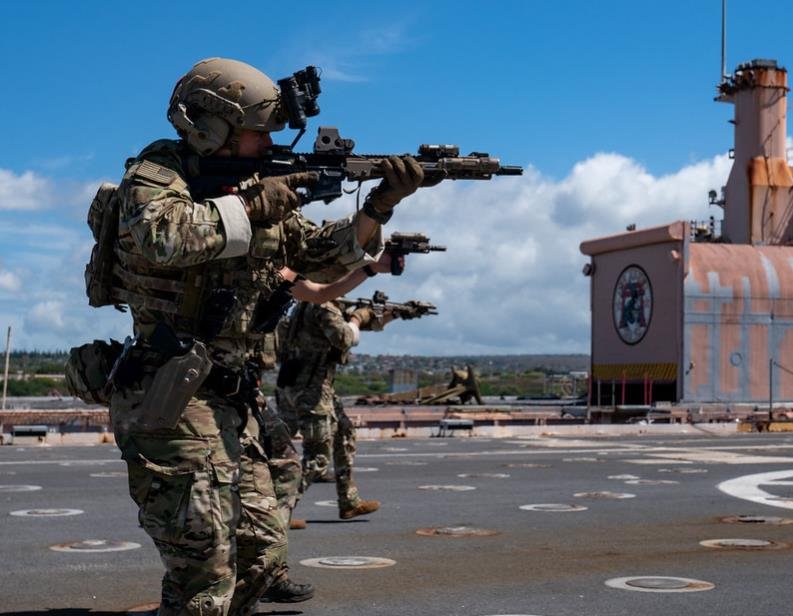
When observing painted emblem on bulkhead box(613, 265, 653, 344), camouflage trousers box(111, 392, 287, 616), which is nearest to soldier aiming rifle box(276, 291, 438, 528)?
camouflage trousers box(111, 392, 287, 616)

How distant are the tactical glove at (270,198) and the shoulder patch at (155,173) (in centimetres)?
28

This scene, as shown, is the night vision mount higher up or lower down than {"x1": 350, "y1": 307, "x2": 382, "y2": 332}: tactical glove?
higher up

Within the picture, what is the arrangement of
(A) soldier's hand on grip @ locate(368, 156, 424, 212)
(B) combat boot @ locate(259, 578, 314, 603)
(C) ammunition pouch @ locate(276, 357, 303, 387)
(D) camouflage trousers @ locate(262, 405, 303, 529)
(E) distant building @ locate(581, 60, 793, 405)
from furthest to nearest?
(E) distant building @ locate(581, 60, 793, 405), (C) ammunition pouch @ locate(276, 357, 303, 387), (B) combat boot @ locate(259, 578, 314, 603), (D) camouflage trousers @ locate(262, 405, 303, 529), (A) soldier's hand on grip @ locate(368, 156, 424, 212)

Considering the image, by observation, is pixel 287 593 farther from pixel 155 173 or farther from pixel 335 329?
pixel 335 329

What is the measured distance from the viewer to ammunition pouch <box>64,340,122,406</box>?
4.62 m

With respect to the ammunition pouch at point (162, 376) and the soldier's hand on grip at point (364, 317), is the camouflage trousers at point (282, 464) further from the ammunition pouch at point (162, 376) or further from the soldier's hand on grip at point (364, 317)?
the soldier's hand on grip at point (364, 317)

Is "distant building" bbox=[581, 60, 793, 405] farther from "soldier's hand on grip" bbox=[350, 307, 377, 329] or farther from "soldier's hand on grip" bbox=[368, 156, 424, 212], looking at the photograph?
"soldier's hand on grip" bbox=[368, 156, 424, 212]

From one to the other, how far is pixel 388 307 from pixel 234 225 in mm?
9144

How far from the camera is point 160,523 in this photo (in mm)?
4227

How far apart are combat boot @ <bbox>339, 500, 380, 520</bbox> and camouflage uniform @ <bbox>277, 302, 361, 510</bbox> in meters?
0.04

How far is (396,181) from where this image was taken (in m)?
4.95

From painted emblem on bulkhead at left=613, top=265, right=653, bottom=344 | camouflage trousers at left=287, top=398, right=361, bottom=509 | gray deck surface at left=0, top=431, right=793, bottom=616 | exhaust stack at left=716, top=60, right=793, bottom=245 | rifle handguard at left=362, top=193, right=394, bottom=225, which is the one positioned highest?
exhaust stack at left=716, top=60, right=793, bottom=245

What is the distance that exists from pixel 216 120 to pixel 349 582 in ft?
10.3

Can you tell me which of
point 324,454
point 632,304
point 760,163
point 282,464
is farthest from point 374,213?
point 760,163
